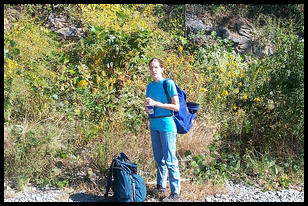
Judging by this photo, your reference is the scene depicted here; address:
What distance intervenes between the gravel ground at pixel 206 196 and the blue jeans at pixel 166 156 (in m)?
0.28

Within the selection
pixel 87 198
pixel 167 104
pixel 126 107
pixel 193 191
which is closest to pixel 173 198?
pixel 193 191

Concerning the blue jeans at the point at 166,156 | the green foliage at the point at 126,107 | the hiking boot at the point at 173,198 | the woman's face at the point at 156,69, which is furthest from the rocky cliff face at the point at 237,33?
the hiking boot at the point at 173,198

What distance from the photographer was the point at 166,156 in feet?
12.7

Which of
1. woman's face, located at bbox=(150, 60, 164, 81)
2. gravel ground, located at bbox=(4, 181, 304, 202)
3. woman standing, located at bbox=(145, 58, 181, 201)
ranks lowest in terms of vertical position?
gravel ground, located at bbox=(4, 181, 304, 202)

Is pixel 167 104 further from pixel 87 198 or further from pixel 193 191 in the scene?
pixel 87 198

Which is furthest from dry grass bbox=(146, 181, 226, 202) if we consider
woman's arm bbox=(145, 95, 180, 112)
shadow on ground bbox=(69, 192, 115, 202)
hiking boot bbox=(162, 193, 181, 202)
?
woman's arm bbox=(145, 95, 180, 112)

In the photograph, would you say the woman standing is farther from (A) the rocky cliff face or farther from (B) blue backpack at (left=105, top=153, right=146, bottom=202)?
(A) the rocky cliff face

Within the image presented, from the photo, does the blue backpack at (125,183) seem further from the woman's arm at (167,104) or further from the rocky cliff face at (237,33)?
the rocky cliff face at (237,33)

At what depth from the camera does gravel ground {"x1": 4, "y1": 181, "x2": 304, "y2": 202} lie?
4025mm

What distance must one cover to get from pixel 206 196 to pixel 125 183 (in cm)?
102

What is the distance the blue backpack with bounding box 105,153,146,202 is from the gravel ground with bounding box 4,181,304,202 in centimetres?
19

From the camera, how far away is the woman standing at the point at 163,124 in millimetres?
3729
